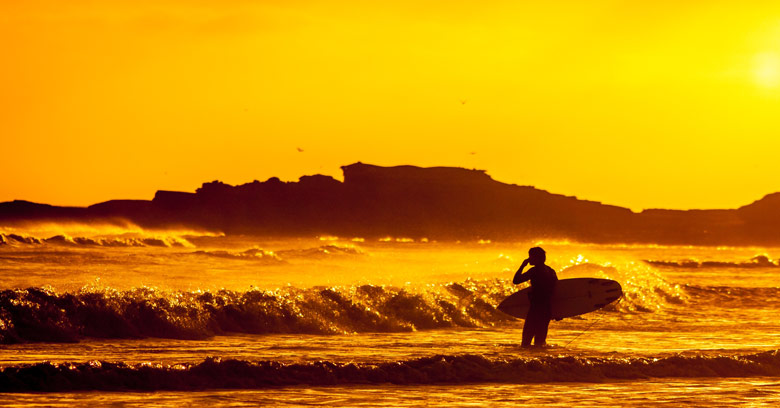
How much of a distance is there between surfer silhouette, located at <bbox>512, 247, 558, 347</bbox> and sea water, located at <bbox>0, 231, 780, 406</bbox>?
38cm

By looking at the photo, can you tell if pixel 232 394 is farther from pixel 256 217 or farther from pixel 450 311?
pixel 256 217

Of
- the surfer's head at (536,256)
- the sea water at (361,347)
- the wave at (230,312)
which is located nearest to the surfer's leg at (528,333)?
the sea water at (361,347)

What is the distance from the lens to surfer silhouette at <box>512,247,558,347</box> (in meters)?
17.7

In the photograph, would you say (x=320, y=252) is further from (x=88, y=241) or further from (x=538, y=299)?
(x=538, y=299)

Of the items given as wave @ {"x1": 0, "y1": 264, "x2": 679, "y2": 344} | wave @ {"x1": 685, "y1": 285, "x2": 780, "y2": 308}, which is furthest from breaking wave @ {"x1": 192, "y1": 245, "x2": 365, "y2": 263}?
wave @ {"x1": 0, "y1": 264, "x2": 679, "y2": 344}

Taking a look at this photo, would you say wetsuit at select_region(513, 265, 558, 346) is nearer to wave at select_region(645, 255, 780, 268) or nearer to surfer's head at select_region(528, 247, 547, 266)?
surfer's head at select_region(528, 247, 547, 266)

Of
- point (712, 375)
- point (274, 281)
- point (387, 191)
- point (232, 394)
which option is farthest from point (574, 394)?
point (387, 191)

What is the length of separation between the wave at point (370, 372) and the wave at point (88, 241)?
39.2 metres

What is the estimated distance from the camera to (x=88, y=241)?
5575 centimetres

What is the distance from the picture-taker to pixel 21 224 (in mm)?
70875

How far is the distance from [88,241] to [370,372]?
44.2 meters

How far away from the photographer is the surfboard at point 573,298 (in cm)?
1911

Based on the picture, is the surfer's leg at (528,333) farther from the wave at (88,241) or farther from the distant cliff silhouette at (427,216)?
the distant cliff silhouette at (427,216)

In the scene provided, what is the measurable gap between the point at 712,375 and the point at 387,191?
116014 millimetres
